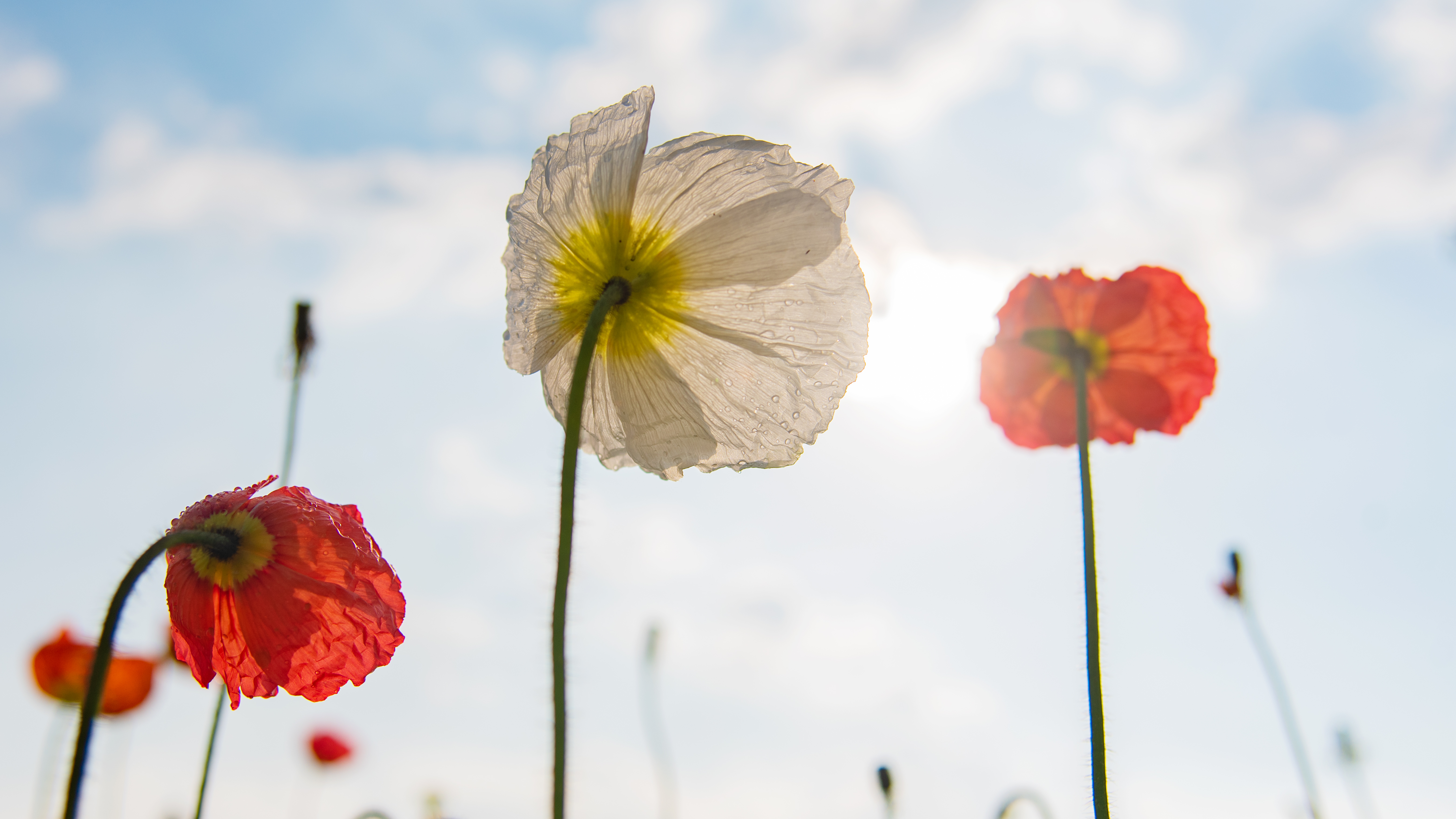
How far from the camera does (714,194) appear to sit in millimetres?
1625

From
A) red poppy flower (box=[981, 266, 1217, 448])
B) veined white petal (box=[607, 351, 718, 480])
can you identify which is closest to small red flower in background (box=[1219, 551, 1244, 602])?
red poppy flower (box=[981, 266, 1217, 448])

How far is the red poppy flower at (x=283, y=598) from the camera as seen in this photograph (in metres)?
1.57

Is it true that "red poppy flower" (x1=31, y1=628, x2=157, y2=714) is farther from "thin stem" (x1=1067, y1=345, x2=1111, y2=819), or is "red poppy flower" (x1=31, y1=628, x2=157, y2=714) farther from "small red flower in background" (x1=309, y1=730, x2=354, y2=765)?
"thin stem" (x1=1067, y1=345, x2=1111, y2=819)

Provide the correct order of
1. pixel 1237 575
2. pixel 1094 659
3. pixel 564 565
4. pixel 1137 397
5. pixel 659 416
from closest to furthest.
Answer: pixel 564 565
pixel 1094 659
pixel 659 416
pixel 1137 397
pixel 1237 575

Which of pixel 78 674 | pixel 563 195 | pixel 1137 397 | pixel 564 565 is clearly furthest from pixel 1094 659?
pixel 78 674

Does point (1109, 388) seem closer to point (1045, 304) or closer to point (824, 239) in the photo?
point (1045, 304)

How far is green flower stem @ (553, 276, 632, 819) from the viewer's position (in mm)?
970

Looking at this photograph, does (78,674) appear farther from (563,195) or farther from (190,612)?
(563,195)

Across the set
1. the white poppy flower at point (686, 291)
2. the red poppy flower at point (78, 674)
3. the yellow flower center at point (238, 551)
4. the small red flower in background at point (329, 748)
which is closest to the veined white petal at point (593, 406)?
the white poppy flower at point (686, 291)

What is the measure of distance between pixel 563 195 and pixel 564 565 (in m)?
0.78

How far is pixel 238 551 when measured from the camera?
1.56m

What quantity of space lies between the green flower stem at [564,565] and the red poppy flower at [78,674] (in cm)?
492

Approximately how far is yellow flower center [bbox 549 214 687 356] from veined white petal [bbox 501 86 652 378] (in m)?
0.03

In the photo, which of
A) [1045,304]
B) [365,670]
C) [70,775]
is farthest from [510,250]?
[1045,304]
